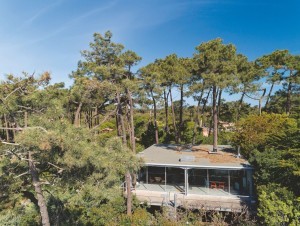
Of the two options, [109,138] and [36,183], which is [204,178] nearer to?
[109,138]

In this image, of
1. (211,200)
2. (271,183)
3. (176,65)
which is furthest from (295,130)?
(176,65)

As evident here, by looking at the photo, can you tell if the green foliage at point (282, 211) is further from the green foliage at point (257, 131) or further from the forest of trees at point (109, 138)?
the green foliage at point (257, 131)

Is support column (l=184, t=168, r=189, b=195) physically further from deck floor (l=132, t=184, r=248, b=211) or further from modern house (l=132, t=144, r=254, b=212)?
deck floor (l=132, t=184, r=248, b=211)

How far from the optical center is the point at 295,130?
12.8 metres

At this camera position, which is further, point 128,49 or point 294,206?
→ point 128,49

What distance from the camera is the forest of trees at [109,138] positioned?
6823 millimetres

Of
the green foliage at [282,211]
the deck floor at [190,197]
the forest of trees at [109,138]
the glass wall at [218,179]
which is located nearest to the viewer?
the forest of trees at [109,138]

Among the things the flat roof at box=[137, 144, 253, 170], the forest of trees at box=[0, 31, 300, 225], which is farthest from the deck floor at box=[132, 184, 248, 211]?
the flat roof at box=[137, 144, 253, 170]

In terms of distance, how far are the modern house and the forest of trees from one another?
108 centimetres

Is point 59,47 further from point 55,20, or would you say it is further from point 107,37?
point 107,37

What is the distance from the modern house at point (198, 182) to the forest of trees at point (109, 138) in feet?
3.55

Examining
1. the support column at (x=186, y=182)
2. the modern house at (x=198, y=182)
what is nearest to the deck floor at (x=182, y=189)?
the modern house at (x=198, y=182)

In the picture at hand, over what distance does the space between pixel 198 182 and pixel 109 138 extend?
36.9ft

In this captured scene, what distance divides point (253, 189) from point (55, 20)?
56.9 ft
